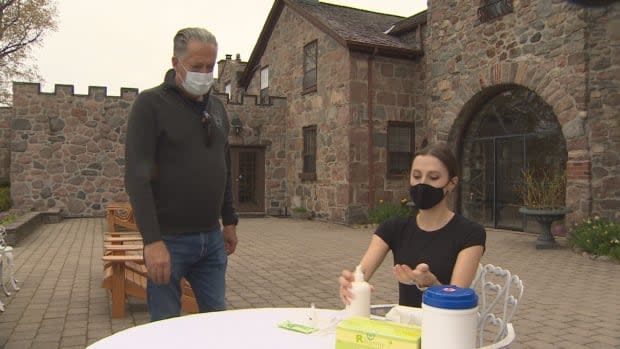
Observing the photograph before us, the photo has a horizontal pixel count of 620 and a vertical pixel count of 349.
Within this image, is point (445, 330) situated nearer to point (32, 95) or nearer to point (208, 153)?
point (208, 153)

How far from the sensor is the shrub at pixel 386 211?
39.3ft

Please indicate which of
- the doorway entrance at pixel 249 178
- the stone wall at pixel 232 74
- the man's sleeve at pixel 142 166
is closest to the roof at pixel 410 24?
the doorway entrance at pixel 249 178

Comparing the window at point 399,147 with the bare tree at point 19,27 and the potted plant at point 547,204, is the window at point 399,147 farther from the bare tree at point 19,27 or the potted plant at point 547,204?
the bare tree at point 19,27

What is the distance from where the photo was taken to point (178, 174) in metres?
2.31

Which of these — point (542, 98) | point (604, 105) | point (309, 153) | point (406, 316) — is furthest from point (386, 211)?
point (406, 316)

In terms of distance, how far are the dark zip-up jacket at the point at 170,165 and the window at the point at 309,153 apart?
11.7 meters

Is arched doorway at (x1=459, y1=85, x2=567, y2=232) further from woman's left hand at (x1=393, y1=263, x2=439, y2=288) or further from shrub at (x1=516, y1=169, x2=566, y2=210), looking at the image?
woman's left hand at (x1=393, y1=263, x2=439, y2=288)

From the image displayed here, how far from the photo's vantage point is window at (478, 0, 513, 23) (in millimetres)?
10328

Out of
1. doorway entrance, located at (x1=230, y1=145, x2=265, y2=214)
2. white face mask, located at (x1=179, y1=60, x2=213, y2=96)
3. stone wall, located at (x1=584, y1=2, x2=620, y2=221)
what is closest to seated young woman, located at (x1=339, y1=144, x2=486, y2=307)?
white face mask, located at (x1=179, y1=60, x2=213, y2=96)

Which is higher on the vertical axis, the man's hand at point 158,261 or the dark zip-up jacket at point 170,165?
the dark zip-up jacket at point 170,165

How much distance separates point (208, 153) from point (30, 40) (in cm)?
2202

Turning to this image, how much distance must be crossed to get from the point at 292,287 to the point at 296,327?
4044 millimetres

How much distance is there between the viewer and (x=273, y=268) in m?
7.04

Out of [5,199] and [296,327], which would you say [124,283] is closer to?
[296,327]
